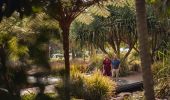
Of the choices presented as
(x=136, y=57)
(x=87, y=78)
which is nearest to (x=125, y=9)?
(x=136, y=57)

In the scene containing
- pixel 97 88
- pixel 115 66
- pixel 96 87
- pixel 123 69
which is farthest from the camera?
pixel 123 69

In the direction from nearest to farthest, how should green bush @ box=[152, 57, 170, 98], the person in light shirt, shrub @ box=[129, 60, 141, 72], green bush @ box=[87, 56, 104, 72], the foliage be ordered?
the foliage, green bush @ box=[152, 57, 170, 98], the person in light shirt, green bush @ box=[87, 56, 104, 72], shrub @ box=[129, 60, 141, 72]

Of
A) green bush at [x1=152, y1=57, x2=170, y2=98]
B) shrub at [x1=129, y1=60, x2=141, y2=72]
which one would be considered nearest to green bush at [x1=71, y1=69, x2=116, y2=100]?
green bush at [x1=152, y1=57, x2=170, y2=98]

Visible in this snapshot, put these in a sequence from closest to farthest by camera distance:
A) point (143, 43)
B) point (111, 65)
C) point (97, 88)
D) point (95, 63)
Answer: point (143, 43) → point (97, 88) → point (111, 65) → point (95, 63)

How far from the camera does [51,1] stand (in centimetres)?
429

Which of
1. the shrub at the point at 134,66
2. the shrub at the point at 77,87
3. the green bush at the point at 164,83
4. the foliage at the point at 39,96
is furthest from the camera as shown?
the shrub at the point at 134,66

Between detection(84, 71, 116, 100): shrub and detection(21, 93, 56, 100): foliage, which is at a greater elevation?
detection(21, 93, 56, 100): foliage

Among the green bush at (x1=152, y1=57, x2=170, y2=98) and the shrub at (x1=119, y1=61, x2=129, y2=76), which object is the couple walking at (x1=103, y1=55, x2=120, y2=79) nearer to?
the shrub at (x1=119, y1=61, x2=129, y2=76)

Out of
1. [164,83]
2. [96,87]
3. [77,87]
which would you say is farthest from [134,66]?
[77,87]

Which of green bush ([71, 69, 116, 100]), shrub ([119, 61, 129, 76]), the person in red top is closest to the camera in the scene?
green bush ([71, 69, 116, 100])

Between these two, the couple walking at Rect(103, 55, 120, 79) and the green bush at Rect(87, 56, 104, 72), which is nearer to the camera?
the couple walking at Rect(103, 55, 120, 79)

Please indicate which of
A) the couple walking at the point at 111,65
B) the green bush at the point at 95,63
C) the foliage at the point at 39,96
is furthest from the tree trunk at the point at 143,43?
the green bush at the point at 95,63

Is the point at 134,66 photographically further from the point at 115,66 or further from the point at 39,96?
the point at 39,96

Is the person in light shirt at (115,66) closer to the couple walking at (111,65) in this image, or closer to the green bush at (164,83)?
the couple walking at (111,65)
